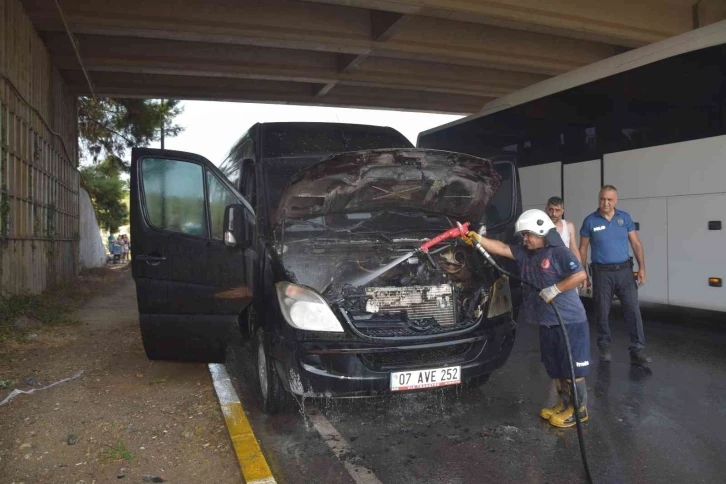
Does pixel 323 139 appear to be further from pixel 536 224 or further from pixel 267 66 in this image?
pixel 267 66

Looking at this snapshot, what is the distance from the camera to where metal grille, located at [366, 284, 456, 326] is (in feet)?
12.7

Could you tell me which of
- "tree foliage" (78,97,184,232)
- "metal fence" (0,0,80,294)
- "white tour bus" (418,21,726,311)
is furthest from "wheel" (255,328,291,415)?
"tree foliage" (78,97,184,232)

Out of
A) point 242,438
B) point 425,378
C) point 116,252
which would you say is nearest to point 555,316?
point 425,378

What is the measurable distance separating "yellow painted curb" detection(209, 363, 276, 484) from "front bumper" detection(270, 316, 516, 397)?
443mm

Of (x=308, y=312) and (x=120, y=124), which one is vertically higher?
(x=120, y=124)

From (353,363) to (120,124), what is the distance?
685 inches

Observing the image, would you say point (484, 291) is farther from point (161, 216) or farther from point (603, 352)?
point (161, 216)

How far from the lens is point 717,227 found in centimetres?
623

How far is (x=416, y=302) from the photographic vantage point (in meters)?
3.90

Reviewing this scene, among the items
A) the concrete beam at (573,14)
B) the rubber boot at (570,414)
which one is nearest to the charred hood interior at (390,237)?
the rubber boot at (570,414)

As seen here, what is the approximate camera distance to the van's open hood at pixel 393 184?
3949 mm

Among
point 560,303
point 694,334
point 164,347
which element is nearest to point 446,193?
point 560,303

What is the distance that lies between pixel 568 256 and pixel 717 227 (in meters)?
3.64

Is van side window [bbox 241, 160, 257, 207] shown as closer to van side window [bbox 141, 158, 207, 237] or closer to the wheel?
van side window [bbox 141, 158, 207, 237]
